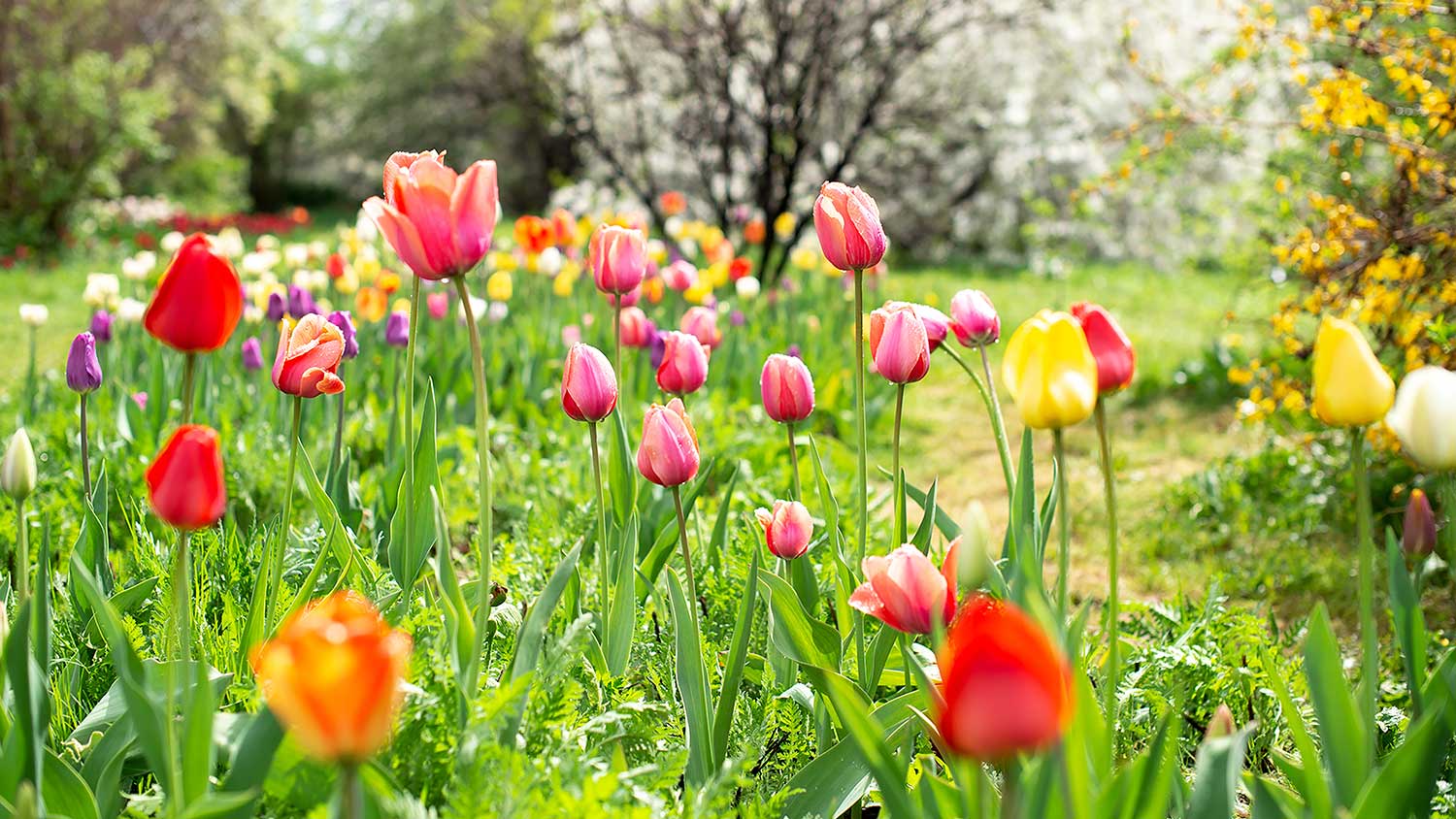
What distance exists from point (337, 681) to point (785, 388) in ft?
3.44

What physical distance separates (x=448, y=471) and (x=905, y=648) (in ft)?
6.44

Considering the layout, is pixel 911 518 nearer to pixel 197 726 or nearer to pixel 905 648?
pixel 905 648

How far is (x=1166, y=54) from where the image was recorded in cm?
1222

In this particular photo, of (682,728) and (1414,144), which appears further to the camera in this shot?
(1414,144)

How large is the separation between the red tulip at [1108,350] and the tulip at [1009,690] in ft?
1.46

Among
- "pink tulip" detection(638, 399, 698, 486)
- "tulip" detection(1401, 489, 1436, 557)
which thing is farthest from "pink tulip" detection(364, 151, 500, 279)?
"tulip" detection(1401, 489, 1436, 557)

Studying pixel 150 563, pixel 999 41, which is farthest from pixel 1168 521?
pixel 999 41

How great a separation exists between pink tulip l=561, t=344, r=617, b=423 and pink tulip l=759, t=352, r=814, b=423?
0.85 ft

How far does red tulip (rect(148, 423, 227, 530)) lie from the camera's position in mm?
1049

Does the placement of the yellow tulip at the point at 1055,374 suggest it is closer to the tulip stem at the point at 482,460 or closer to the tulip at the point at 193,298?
the tulip stem at the point at 482,460

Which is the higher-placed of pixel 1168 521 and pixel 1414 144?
pixel 1414 144

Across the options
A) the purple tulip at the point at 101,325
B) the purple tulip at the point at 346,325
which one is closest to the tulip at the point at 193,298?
the purple tulip at the point at 346,325

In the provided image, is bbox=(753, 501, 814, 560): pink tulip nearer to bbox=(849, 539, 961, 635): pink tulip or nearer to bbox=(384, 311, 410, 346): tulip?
bbox=(849, 539, 961, 635): pink tulip

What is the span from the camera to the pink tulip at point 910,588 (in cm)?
117
